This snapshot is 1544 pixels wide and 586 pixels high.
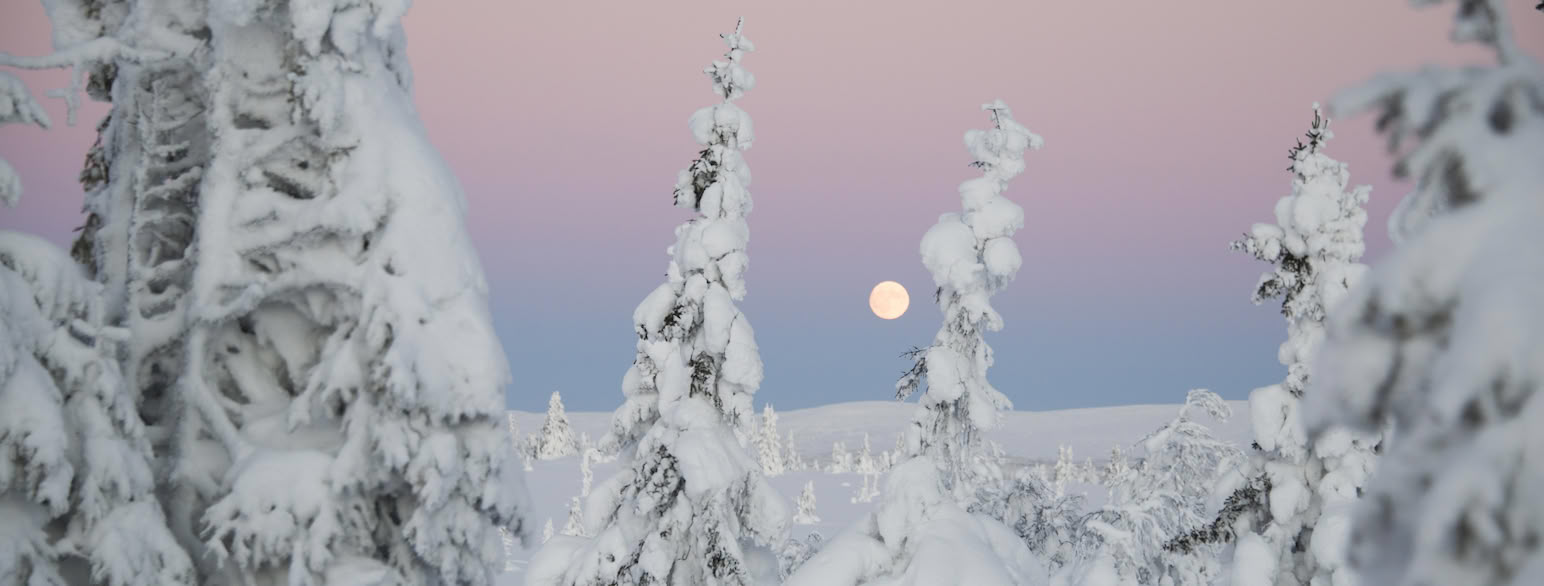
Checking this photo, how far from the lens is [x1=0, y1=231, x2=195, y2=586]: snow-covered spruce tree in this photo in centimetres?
844

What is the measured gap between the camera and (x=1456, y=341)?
2.54 metres

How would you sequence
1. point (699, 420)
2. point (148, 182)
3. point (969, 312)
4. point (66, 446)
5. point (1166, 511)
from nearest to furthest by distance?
point (66, 446)
point (148, 182)
point (699, 420)
point (1166, 511)
point (969, 312)

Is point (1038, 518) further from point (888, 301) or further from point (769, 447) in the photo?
point (769, 447)

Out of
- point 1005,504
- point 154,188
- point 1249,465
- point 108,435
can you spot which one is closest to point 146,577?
point 108,435

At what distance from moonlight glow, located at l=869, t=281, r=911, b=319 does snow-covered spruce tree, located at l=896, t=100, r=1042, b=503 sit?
33804mm

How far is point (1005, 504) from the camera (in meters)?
26.8

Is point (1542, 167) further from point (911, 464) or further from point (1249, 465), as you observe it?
point (1249, 465)

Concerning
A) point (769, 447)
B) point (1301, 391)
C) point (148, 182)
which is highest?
point (769, 447)

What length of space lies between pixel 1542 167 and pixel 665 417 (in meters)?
15.3

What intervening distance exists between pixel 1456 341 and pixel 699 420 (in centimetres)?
1474

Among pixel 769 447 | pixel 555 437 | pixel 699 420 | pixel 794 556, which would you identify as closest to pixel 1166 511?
pixel 699 420

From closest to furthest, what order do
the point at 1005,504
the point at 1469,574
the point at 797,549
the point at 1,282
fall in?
the point at 1469,574 < the point at 1,282 < the point at 1005,504 < the point at 797,549

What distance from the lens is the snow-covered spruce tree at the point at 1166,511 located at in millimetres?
18156

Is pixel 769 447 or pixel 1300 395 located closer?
pixel 1300 395
